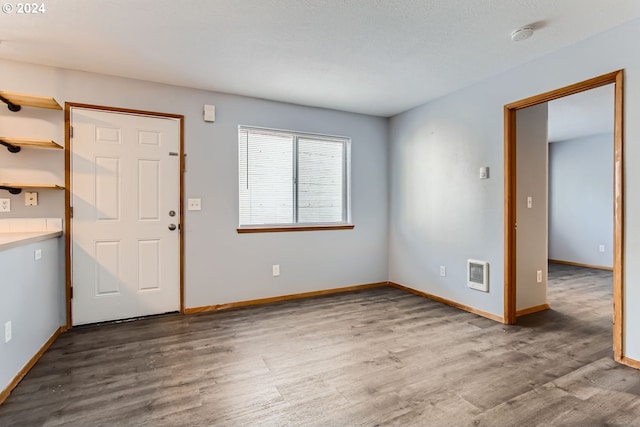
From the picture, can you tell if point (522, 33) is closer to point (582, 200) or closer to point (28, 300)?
point (28, 300)

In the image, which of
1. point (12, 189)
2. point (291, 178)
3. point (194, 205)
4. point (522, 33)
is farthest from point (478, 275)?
point (12, 189)

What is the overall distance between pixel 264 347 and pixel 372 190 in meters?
2.68

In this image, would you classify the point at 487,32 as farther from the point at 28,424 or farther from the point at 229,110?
the point at 28,424

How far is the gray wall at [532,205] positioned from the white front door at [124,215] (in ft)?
11.9

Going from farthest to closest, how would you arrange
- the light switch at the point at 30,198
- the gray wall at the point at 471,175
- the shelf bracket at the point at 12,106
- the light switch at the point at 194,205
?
the light switch at the point at 194,205, the light switch at the point at 30,198, the shelf bracket at the point at 12,106, the gray wall at the point at 471,175

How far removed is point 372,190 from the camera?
14.8ft

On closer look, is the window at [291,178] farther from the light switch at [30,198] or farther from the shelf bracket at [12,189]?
the shelf bracket at [12,189]

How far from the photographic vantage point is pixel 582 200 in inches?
241

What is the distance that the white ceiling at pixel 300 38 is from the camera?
2.06m

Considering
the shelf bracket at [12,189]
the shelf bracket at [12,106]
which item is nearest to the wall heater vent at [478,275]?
the shelf bracket at [12,189]

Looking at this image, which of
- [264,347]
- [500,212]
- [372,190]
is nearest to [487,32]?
[500,212]

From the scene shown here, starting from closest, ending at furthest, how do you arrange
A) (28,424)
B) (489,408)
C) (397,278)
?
(28,424) < (489,408) < (397,278)

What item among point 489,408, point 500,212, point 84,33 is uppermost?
point 84,33

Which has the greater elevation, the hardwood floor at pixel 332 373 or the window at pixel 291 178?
the window at pixel 291 178
